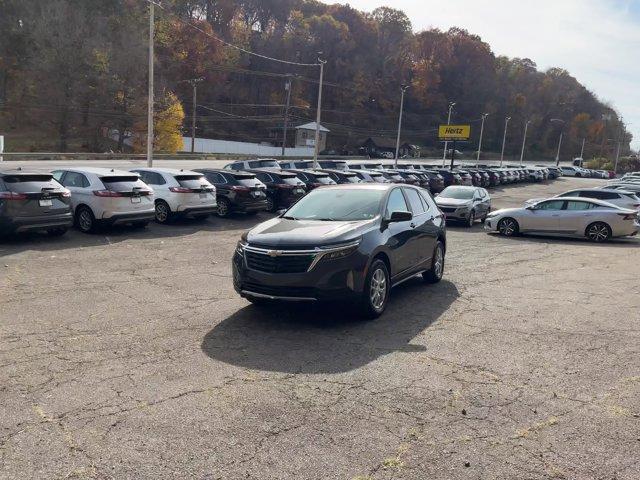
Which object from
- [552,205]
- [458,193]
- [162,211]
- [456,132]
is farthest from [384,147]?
[162,211]

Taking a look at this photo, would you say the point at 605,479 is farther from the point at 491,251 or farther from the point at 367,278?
the point at 491,251

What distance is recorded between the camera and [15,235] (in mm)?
12414

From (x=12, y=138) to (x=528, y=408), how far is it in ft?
230

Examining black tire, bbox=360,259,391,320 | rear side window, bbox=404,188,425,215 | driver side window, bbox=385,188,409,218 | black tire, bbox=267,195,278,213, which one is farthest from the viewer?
black tire, bbox=267,195,278,213

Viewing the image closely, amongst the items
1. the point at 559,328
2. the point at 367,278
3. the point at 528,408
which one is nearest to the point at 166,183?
the point at 367,278

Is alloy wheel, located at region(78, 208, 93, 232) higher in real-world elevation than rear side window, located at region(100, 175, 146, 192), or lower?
lower

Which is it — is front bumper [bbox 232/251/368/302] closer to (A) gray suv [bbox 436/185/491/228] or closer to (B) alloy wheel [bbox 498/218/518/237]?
(B) alloy wheel [bbox 498/218/518/237]

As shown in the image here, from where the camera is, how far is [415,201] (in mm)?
8836

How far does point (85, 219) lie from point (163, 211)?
2.63m

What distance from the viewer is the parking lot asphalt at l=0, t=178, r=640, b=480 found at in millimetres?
3703

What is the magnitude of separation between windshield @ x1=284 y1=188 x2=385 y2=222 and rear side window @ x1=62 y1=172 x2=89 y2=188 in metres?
7.76

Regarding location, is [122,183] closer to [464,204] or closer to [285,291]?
[285,291]

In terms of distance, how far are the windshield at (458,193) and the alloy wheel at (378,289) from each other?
13.9 m

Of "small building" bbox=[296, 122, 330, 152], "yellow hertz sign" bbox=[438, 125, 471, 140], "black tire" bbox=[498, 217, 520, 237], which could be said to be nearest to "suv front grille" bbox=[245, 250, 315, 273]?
"black tire" bbox=[498, 217, 520, 237]
